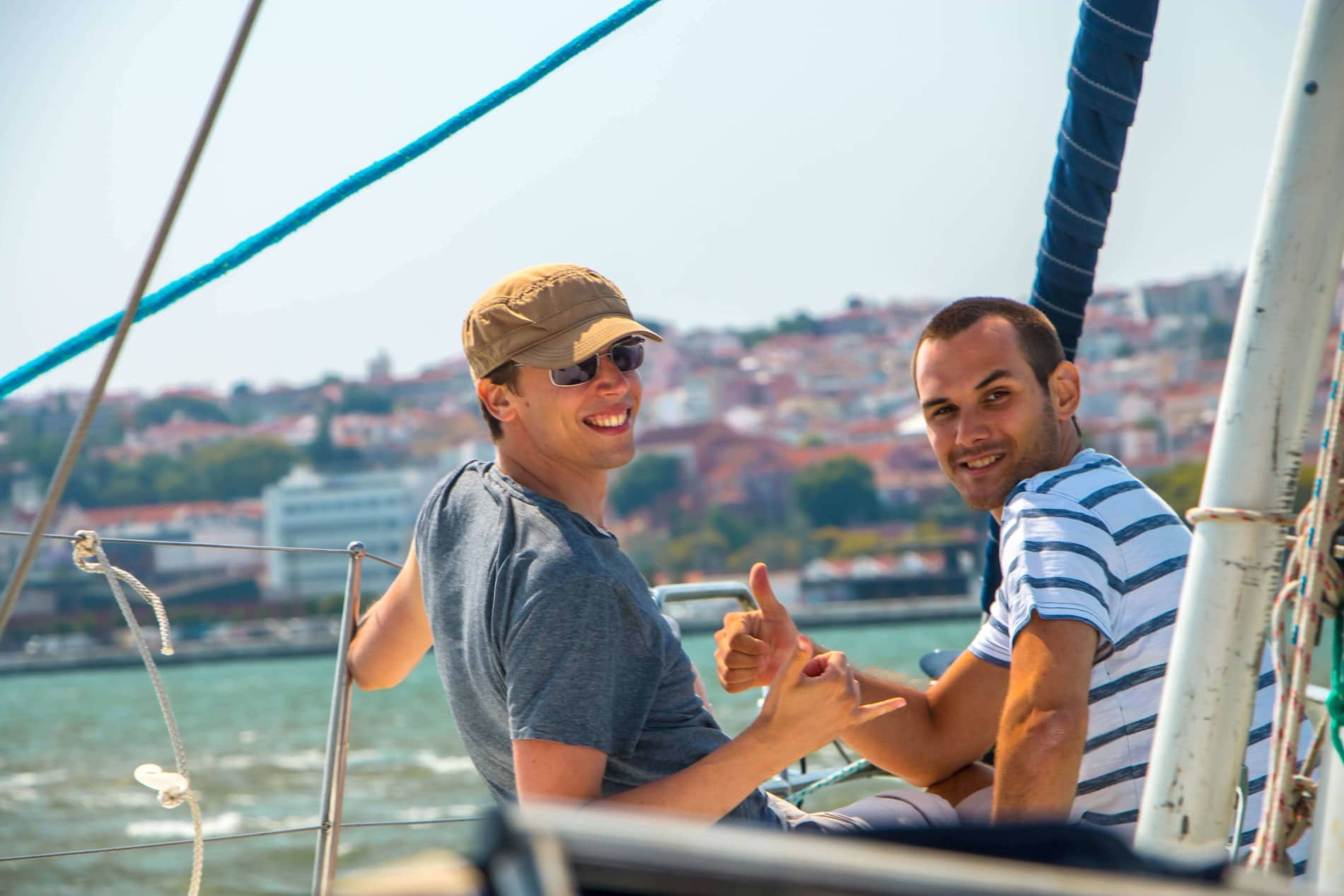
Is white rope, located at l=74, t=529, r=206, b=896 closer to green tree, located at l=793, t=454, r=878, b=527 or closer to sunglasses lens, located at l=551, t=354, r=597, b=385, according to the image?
sunglasses lens, located at l=551, t=354, r=597, b=385

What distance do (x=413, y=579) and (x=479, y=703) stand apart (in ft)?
0.91

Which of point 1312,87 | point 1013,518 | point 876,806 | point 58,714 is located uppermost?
point 1312,87

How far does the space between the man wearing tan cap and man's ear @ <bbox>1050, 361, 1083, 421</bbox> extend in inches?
17.6

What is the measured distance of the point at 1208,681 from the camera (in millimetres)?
1061

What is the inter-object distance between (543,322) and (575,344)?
0.14ft

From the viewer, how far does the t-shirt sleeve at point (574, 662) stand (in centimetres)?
136

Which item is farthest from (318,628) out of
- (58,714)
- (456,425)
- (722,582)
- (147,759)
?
(722,582)

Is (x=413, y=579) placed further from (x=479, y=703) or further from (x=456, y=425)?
(x=456, y=425)

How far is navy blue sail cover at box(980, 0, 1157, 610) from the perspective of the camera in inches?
81.3

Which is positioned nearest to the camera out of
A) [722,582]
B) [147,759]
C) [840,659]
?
[840,659]

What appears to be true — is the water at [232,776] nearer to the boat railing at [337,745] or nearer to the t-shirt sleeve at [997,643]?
the boat railing at [337,745]

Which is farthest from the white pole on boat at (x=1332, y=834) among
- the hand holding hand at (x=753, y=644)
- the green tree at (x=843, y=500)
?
the green tree at (x=843, y=500)

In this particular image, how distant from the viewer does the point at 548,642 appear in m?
1.38

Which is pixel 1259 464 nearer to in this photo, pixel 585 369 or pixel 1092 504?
pixel 1092 504
